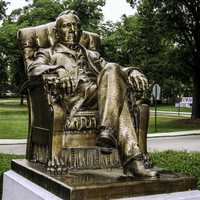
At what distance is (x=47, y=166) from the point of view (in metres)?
4.96

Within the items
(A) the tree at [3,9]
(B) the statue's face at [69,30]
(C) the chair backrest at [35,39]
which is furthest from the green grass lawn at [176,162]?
(A) the tree at [3,9]

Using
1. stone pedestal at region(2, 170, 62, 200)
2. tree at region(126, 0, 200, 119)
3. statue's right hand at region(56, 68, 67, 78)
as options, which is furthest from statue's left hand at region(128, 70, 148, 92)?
tree at region(126, 0, 200, 119)

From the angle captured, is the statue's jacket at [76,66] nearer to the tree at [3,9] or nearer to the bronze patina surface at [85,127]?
the bronze patina surface at [85,127]

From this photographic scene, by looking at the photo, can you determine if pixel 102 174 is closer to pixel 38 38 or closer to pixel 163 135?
pixel 38 38

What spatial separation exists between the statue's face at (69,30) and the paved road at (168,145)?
7970 millimetres

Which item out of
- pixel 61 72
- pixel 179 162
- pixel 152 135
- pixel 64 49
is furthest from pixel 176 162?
pixel 152 135

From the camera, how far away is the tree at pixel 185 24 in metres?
25.2

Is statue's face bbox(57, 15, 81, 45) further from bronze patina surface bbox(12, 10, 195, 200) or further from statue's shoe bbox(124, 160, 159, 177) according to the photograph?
statue's shoe bbox(124, 160, 159, 177)

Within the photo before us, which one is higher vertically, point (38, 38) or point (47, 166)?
point (38, 38)

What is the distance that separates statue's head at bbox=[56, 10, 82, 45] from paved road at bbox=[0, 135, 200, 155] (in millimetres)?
7968

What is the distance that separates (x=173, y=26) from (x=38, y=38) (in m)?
19.8

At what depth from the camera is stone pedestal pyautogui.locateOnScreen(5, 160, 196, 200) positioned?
4.14m

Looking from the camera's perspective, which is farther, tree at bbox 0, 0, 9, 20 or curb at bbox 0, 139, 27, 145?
tree at bbox 0, 0, 9, 20

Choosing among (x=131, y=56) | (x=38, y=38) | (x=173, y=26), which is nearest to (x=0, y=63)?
(x=131, y=56)
